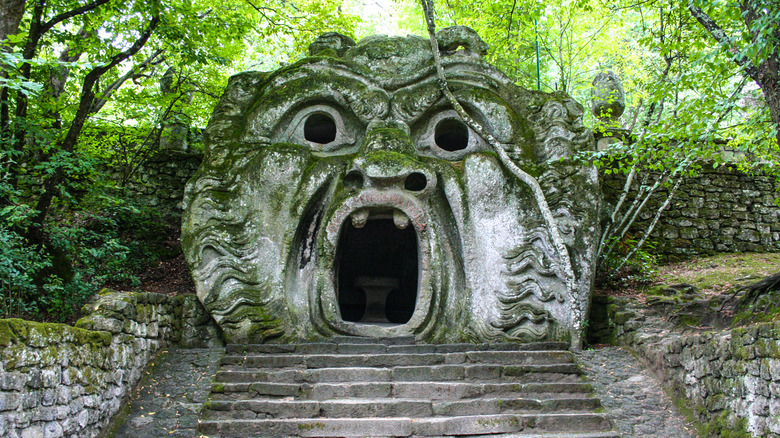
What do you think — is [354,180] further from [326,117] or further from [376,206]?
[326,117]

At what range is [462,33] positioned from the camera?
823cm

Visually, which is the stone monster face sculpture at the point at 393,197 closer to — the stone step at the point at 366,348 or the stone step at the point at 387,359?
the stone step at the point at 366,348

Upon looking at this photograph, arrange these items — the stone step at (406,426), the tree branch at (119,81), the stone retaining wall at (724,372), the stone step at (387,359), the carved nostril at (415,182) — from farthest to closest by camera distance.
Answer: the tree branch at (119,81) → the carved nostril at (415,182) → the stone step at (387,359) → the stone step at (406,426) → the stone retaining wall at (724,372)

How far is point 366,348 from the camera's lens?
650 cm

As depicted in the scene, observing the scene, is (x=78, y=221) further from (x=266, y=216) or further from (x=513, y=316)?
(x=513, y=316)

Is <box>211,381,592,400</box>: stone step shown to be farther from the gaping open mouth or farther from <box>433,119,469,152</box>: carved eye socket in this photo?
the gaping open mouth

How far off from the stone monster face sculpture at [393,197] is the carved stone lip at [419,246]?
2cm

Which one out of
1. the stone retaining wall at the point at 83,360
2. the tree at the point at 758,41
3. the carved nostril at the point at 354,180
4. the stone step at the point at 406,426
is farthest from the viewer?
the carved nostril at the point at 354,180

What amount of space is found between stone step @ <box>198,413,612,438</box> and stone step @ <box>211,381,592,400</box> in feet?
1.22

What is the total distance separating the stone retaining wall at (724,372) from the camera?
171 inches

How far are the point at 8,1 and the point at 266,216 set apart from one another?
3.44 metres

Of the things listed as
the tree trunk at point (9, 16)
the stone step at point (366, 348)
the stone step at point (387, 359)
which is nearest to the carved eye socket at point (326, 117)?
the stone step at point (366, 348)

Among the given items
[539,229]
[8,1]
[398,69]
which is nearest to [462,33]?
[398,69]

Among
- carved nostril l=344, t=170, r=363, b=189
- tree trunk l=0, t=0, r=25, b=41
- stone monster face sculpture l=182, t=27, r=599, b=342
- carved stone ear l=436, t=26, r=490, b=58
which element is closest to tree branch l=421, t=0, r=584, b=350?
stone monster face sculpture l=182, t=27, r=599, b=342
